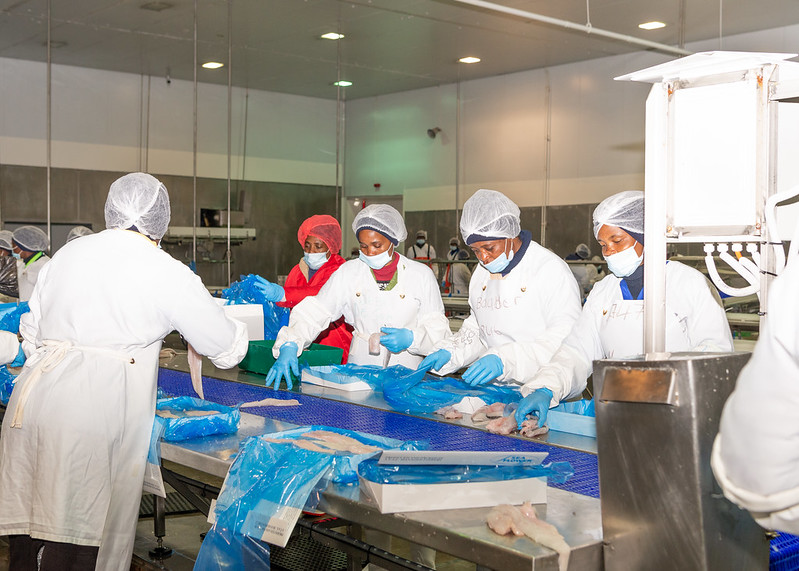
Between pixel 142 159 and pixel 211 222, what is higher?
pixel 142 159

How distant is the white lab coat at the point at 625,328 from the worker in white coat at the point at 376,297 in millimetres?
929

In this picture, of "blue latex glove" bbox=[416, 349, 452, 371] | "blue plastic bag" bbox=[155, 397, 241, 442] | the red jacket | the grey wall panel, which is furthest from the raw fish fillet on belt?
the grey wall panel

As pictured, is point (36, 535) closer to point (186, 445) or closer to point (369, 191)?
point (186, 445)

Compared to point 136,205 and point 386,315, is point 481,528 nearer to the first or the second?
point 136,205

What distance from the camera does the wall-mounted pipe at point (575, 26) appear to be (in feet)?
17.8

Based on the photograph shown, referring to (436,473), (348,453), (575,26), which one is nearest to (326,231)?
(575,26)

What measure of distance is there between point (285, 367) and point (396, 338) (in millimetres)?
471

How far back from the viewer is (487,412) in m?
2.70

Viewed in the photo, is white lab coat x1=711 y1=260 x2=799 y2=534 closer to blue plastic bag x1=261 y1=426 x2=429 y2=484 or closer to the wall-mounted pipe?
blue plastic bag x1=261 y1=426 x2=429 y2=484

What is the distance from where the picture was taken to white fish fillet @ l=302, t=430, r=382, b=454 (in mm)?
2100

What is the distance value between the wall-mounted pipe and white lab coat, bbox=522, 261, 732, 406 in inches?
119

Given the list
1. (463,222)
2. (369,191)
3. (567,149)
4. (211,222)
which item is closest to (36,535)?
(463,222)

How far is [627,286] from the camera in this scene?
2.86 metres

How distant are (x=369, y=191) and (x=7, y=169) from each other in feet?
9.70
